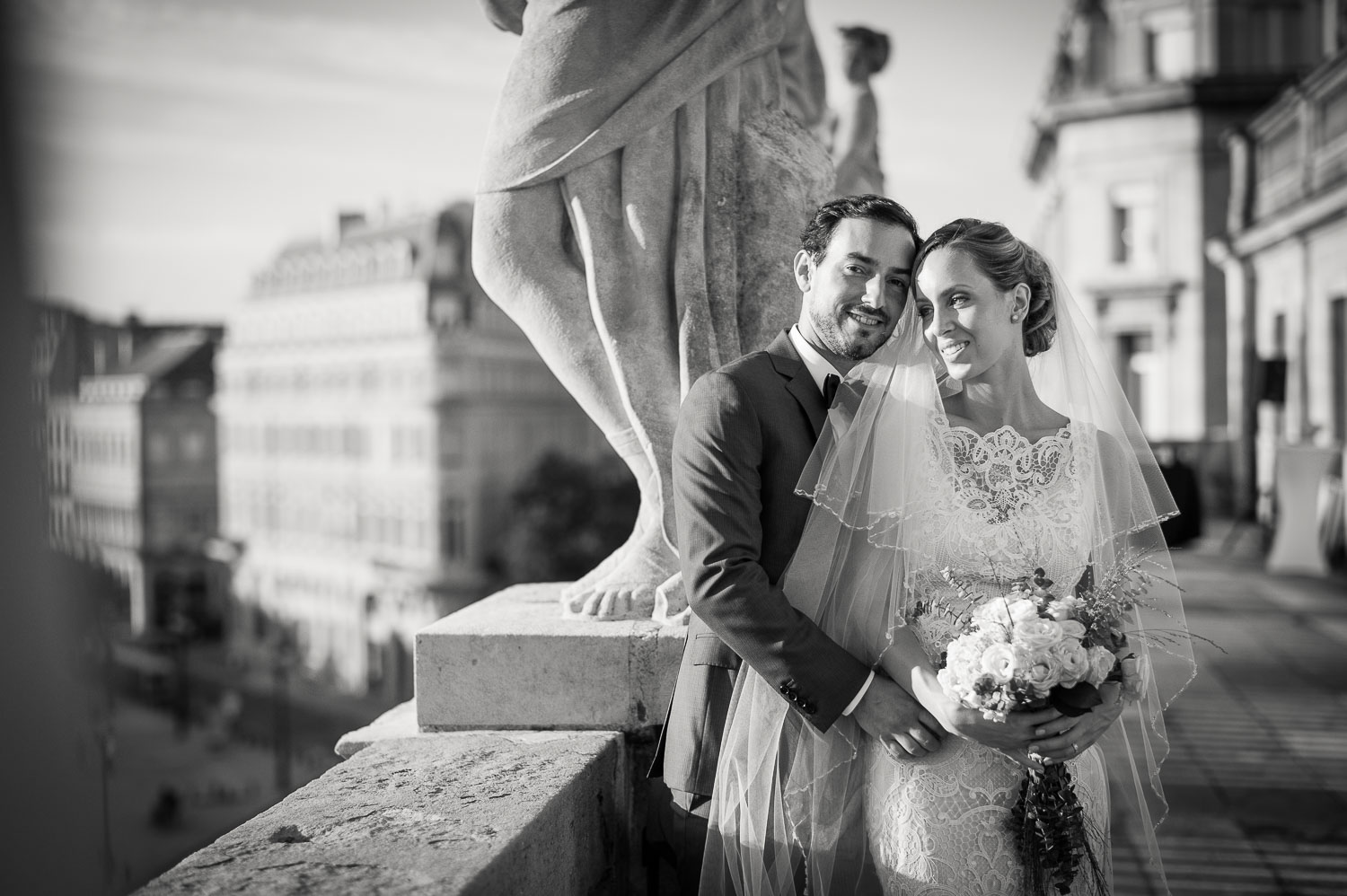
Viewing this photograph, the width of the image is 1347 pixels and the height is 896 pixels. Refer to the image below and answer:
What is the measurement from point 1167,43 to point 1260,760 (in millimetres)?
22794

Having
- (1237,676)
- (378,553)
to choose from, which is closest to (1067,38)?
(1237,676)

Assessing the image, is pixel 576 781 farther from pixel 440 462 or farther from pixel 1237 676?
pixel 440 462

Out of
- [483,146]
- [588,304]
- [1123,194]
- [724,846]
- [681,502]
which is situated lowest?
[724,846]

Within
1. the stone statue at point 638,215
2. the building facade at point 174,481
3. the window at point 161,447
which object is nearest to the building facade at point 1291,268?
the stone statue at point 638,215

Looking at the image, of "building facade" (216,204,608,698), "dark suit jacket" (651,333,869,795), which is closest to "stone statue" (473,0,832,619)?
"dark suit jacket" (651,333,869,795)

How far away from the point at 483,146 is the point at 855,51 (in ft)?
11.7

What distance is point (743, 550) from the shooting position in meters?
2.14

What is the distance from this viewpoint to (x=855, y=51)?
6.08 m

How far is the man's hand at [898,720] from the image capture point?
2.12 m

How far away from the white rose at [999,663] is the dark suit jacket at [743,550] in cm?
28

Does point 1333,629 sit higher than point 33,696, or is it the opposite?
point 33,696

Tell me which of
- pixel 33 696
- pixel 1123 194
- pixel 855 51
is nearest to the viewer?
pixel 33 696

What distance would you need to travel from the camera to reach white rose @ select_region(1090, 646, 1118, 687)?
6.50 feet

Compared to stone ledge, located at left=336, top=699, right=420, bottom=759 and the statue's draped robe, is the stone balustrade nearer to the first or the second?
stone ledge, located at left=336, top=699, right=420, bottom=759
